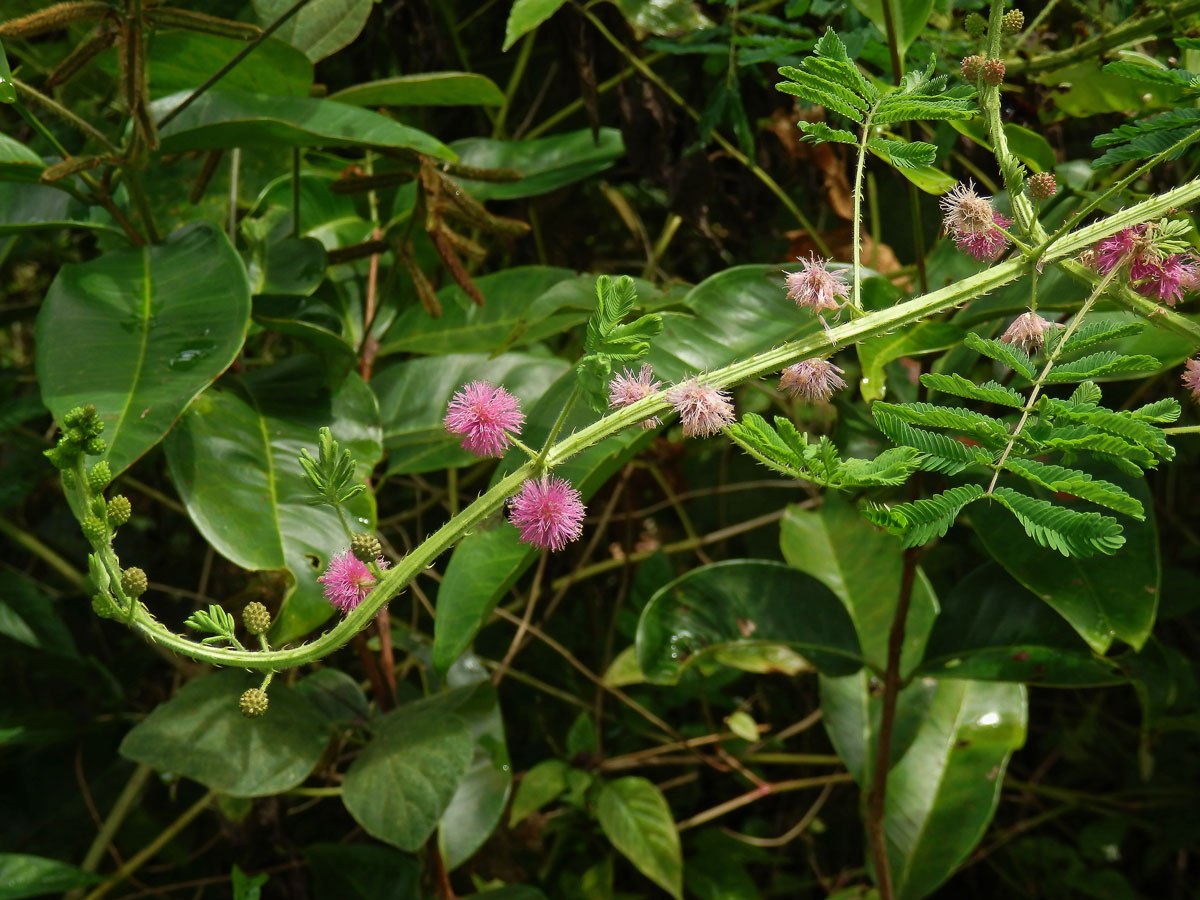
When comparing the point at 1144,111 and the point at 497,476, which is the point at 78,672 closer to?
the point at 497,476

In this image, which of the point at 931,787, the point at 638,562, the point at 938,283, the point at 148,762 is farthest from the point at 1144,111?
the point at 148,762

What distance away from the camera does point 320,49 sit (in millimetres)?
1179

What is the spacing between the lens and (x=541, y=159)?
133 cm

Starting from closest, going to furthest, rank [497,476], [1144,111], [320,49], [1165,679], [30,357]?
[497,476] → [1165,679] → [1144,111] → [320,49] → [30,357]

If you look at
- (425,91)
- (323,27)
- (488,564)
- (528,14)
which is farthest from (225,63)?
(488,564)

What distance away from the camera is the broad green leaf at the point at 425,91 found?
1.07 m

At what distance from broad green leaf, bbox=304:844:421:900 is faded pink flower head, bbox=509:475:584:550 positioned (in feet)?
2.11

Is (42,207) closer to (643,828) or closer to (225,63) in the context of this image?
(225,63)

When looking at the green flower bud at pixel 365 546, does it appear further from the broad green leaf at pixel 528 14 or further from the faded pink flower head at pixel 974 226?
the broad green leaf at pixel 528 14

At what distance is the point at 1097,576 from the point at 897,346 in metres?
0.27

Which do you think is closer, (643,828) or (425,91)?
(425,91)

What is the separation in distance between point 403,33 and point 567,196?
0.34 meters

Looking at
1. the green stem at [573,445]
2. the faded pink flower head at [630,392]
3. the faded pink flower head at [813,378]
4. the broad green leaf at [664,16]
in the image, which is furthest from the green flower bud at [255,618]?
the broad green leaf at [664,16]

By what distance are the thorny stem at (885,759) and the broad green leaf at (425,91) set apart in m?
0.65
